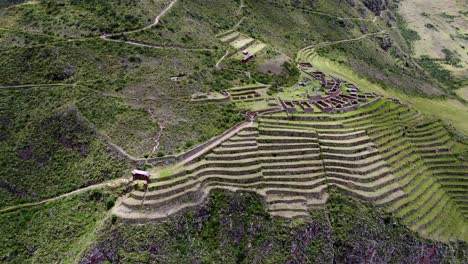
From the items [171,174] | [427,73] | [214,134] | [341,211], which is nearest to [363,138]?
[341,211]

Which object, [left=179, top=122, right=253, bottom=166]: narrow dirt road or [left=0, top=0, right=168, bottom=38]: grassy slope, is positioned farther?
[left=0, top=0, right=168, bottom=38]: grassy slope

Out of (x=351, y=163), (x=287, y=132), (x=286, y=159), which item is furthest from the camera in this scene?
(x=287, y=132)

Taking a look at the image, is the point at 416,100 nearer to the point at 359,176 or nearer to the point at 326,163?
the point at 359,176

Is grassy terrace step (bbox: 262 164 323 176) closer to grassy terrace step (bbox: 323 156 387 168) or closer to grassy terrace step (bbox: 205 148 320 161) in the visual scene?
grassy terrace step (bbox: 323 156 387 168)

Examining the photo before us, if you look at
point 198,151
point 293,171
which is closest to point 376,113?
point 293,171

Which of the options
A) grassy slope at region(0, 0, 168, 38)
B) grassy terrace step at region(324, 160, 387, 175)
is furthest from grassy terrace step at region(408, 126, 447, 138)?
grassy slope at region(0, 0, 168, 38)
